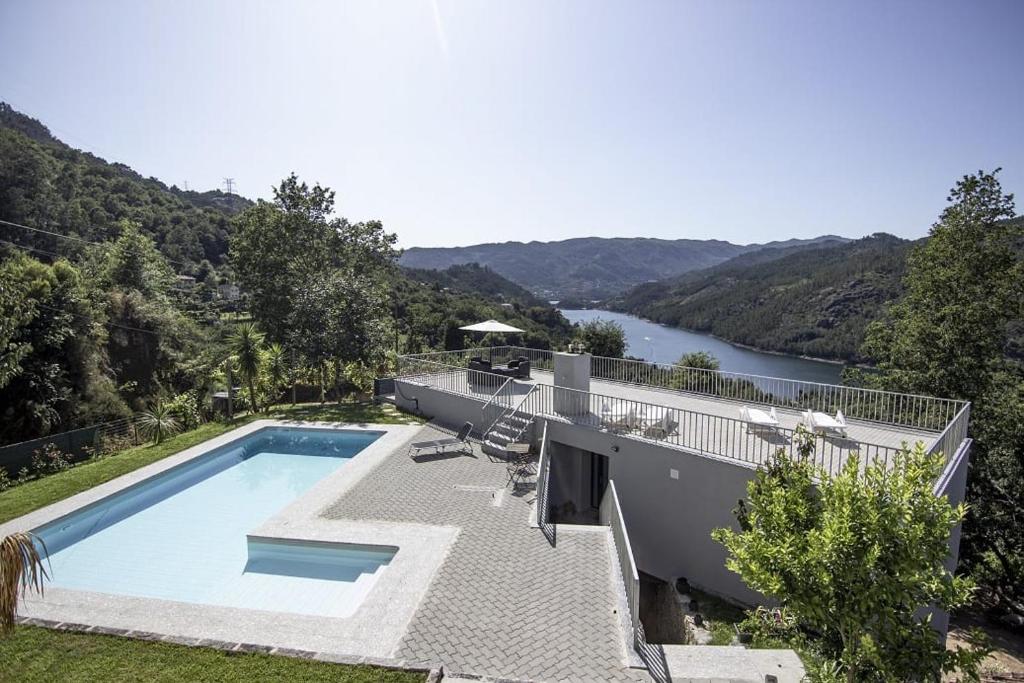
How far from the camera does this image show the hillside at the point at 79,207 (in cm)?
3922

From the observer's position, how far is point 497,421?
569 inches

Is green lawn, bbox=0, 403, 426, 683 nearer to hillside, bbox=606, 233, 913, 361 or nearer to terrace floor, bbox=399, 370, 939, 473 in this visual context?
terrace floor, bbox=399, 370, 939, 473

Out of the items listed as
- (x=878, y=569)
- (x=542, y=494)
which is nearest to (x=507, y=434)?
(x=542, y=494)

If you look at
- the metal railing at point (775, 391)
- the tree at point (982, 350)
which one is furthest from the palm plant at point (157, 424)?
the tree at point (982, 350)

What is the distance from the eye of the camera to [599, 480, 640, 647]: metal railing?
6539 mm

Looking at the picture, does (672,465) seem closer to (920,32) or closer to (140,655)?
(140,655)

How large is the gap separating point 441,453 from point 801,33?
52.5ft

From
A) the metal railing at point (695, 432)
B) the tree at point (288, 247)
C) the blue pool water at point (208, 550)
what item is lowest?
the blue pool water at point (208, 550)

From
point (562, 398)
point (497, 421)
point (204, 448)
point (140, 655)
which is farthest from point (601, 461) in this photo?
point (204, 448)

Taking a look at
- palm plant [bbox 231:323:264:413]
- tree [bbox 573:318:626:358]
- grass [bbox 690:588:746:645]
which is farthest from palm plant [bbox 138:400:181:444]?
tree [bbox 573:318:626:358]

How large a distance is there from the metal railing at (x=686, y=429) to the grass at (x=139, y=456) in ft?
18.5

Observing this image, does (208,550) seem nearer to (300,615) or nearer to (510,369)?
(300,615)

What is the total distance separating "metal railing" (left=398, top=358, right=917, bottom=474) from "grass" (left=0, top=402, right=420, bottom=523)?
5651 mm

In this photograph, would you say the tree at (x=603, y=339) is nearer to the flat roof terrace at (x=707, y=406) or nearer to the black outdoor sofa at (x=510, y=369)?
the flat roof terrace at (x=707, y=406)
